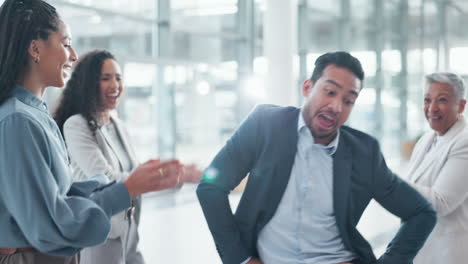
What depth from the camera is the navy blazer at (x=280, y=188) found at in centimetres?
180

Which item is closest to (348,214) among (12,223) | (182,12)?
(12,223)

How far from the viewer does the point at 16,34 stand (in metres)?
1.44

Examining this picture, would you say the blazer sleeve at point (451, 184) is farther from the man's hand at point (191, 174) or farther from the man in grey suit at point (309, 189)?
the man's hand at point (191, 174)

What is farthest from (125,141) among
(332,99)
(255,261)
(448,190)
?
(448,190)

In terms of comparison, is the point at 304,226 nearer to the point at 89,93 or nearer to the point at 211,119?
the point at 89,93

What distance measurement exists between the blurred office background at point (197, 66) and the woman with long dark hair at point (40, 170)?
3.24 m

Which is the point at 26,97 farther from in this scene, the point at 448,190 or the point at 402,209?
the point at 448,190

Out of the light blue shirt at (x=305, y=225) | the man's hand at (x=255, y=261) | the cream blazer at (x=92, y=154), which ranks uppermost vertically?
the cream blazer at (x=92, y=154)

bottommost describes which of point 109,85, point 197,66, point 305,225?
point 305,225

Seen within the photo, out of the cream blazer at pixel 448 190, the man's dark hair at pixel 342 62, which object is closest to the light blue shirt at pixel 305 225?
the man's dark hair at pixel 342 62

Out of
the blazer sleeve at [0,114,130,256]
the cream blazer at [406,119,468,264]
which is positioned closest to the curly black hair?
the blazer sleeve at [0,114,130,256]

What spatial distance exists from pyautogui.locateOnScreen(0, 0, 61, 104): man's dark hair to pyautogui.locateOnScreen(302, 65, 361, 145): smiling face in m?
0.91

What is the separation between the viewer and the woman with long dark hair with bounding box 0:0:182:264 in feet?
4.34

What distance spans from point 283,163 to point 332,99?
28 centimetres
